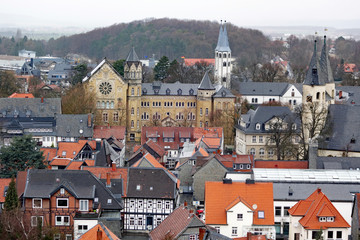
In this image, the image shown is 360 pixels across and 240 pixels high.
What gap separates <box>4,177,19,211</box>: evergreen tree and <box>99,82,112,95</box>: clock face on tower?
53229mm

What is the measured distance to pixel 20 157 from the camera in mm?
67312

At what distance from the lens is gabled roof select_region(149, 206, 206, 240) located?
4759 centimetres

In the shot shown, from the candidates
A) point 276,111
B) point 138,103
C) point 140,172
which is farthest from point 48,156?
point 138,103

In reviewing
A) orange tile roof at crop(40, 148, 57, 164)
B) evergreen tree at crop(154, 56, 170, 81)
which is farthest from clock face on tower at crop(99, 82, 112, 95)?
evergreen tree at crop(154, 56, 170, 81)

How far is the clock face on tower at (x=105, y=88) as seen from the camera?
108 meters

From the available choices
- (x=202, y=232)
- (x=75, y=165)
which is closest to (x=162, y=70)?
(x=75, y=165)

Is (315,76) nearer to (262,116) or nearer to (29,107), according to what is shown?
(262,116)

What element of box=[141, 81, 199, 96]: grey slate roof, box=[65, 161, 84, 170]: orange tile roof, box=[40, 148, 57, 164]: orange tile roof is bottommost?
box=[40, 148, 57, 164]: orange tile roof

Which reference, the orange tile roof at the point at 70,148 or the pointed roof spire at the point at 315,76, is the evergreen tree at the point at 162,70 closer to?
the pointed roof spire at the point at 315,76

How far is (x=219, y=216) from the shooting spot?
53.2 meters

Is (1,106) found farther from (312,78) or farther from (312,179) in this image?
(312,179)

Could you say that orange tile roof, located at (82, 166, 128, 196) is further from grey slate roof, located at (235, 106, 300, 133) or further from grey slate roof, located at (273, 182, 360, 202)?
grey slate roof, located at (235, 106, 300, 133)

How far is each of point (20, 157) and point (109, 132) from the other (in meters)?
22.2

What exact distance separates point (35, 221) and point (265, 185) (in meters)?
16.9
